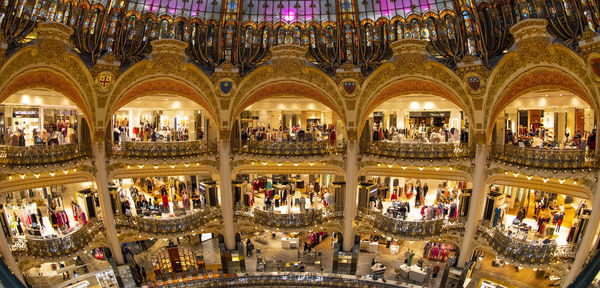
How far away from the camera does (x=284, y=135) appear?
84.9ft

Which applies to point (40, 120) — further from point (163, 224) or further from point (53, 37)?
point (163, 224)

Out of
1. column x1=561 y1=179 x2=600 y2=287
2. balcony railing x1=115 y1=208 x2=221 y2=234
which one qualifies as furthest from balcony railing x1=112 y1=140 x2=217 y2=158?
column x1=561 y1=179 x2=600 y2=287

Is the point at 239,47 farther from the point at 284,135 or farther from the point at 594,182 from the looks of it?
the point at 594,182

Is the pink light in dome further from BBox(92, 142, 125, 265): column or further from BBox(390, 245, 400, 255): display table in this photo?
BBox(390, 245, 400, 255): display table

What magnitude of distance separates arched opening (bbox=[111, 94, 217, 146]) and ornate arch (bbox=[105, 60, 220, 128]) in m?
2.00

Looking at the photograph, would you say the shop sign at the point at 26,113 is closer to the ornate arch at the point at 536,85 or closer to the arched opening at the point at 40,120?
the arched opening at the point at 40,120

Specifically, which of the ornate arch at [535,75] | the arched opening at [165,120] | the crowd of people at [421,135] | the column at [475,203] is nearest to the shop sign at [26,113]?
the arched opening at [165,120]

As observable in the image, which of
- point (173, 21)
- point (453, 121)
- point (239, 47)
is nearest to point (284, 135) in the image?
point (239, 47)

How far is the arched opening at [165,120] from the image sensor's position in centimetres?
2639

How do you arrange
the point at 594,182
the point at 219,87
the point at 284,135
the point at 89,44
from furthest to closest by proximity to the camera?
the point at 284,135
the point at 219,87
the point at 89,44
the point at 594,182

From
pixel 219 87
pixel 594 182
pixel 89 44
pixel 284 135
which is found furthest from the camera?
pixel 284 135

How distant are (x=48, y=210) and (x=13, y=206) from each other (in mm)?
1716

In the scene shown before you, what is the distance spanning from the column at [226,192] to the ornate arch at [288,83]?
5.50 feet

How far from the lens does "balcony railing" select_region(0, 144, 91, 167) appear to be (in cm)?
1828
